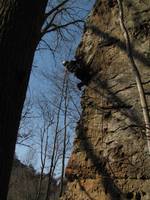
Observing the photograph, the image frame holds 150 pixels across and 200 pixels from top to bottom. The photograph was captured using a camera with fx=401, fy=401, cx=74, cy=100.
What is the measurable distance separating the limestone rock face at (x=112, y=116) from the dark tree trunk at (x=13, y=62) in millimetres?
839

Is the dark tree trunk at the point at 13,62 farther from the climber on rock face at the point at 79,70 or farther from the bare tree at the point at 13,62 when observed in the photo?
the climber on rock face at the point at 79,70

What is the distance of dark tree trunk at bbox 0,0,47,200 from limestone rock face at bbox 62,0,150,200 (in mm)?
839

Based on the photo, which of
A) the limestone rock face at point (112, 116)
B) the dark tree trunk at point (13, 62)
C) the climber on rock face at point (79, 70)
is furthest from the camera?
the climber on rock face at point (79, 70)

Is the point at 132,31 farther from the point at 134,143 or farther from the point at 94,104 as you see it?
the point at 134,143

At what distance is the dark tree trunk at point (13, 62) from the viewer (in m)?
2.74

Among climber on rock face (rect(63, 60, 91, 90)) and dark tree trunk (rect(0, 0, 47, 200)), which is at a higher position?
climber on rock face (rect(63, 60, 91, 90))

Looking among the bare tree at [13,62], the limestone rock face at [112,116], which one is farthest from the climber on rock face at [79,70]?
the bare tree at [13,62]

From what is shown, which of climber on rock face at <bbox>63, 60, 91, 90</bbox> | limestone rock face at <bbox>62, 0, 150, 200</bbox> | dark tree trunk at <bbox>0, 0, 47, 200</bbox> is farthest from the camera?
climber on rock face at <bbox>63, 60, 91, 90</bbox>

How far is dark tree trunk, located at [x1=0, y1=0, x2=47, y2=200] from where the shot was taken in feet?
9.00

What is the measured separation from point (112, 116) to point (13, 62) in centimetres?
103

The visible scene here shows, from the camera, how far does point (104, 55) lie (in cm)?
380

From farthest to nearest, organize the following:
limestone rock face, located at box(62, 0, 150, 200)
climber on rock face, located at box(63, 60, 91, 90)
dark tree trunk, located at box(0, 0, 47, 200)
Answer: climber on rock face, located at box(63, 60, 91, 90)
limestone rock face, located at box(62, 0, 150, 200)
dark tree trunk, located at box(0, 0, 47, 200)

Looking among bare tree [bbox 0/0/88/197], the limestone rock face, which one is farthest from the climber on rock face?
bare tree [bbox 0/0/88/197]

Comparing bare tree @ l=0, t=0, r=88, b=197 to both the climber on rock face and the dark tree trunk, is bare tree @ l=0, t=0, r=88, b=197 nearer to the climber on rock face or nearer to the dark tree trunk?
the dark tree trunk
